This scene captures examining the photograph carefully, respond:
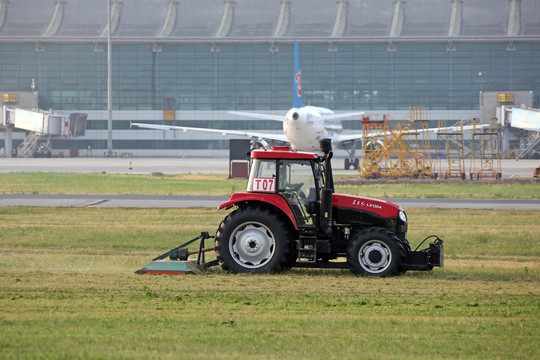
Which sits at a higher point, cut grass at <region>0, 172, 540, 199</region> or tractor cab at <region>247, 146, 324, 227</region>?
tractor cab at <region>247, 146, 324, 227</region>

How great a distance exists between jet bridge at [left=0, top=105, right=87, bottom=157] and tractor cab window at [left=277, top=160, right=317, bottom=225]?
289 ft

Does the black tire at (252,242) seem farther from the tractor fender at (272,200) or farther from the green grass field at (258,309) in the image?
the green grass field at (258,309)

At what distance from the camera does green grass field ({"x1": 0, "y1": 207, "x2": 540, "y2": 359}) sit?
8719 mm

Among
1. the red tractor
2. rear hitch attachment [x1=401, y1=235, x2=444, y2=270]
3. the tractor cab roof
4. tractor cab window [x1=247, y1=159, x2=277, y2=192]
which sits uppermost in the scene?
the tractor cab roof

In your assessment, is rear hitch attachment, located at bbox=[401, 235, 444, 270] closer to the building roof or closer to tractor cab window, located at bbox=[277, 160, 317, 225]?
tractor cab window, located at bbox=[277, 160, 317, 225]

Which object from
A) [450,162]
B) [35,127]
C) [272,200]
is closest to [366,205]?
[272,200]

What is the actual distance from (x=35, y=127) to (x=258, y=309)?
9228 cm

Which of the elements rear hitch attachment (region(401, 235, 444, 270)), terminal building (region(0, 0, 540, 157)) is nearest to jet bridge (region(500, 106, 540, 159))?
terminal building (region(0, 0, 540, 157))

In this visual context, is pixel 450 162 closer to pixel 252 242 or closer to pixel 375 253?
pixel 375 253

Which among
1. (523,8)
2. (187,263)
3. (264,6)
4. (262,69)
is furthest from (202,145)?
(187,263)

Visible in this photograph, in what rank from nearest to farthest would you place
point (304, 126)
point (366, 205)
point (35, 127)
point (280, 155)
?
point (280, 155), point (366, 205), point (304, 126), point (35, 127)

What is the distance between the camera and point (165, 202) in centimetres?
3228

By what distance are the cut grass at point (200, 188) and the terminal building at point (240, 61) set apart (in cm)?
6205

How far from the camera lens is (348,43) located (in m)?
110
